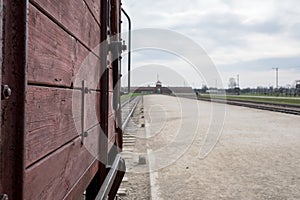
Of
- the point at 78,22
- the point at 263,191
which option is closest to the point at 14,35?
the point at 78,22

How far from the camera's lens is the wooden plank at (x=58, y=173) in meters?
1.16

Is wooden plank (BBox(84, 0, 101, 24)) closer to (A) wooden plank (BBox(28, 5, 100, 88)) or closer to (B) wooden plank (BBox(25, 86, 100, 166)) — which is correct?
(A) wooden plank (BBox(28, 5, 100, 88))

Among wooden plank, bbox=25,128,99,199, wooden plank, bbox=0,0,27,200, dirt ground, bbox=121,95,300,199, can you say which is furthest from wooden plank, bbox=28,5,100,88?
dirt ground, bbox=121,95,300,199

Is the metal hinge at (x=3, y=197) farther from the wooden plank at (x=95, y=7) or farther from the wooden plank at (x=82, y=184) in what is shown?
the wooden plank at (x=95, y=7)

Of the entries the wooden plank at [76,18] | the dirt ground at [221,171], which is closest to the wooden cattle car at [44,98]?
the wooden plank at [76,18]

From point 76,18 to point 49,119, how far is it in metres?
0.69

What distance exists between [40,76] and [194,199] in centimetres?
488

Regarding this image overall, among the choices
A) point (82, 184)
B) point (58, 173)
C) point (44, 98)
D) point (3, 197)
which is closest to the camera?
point (3, 197)

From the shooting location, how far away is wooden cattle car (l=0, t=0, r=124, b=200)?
3.16 ft

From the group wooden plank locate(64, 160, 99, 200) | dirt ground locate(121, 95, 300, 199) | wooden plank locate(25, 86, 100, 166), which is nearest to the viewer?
wooden plank locate(25, 86, 100, 166)

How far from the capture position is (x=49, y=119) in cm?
134

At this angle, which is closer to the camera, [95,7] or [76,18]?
[76,18]

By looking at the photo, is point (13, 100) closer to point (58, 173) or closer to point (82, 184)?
point (58, 173)

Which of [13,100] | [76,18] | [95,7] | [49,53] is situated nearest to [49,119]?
[49,53]
